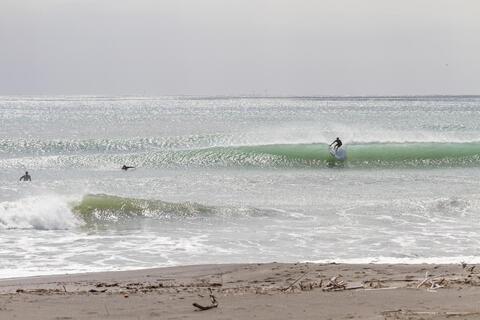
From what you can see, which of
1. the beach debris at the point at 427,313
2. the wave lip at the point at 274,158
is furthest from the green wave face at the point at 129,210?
the wave lip at the point at 274,158

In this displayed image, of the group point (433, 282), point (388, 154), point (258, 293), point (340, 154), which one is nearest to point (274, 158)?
point (340, 154)

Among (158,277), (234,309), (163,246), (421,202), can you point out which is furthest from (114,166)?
(234,309)

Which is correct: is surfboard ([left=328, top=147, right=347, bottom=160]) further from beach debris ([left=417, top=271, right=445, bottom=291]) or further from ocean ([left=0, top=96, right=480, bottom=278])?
beach debris ([left=417, top=271, right=445, bottom=291])

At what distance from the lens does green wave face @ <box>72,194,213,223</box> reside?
53.7ft

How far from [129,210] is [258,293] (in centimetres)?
976

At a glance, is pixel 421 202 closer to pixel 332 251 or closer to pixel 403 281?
pixel 332 251

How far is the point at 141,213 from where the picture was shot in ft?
54.4

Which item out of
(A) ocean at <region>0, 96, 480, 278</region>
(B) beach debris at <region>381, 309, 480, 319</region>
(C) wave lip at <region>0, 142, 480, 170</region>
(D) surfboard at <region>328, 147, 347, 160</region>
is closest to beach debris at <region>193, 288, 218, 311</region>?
(B) beach debris at <region>381, 309, 480, 319</region>

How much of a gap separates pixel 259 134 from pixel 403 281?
3666 centimetres

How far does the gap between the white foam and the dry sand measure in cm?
594

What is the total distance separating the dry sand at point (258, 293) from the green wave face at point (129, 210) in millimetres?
6600

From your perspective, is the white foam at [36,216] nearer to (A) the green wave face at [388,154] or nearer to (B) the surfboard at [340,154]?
(A) the green wave face at [388,154]

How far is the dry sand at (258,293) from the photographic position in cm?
648

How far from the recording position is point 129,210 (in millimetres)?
16844
